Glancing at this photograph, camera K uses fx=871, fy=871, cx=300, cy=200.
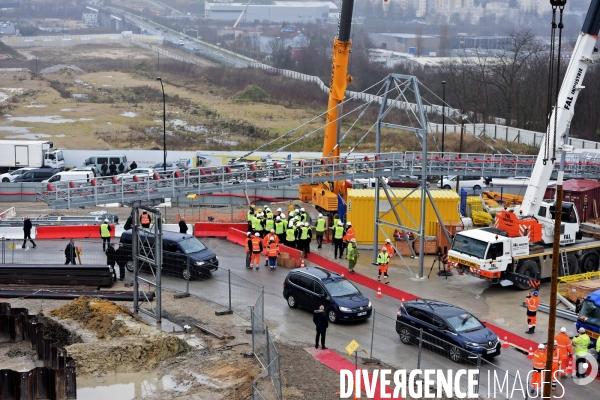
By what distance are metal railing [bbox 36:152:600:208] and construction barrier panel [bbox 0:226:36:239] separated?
6.24m

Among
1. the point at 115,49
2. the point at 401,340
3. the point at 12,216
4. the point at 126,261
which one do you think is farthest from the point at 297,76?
the point at 401,340

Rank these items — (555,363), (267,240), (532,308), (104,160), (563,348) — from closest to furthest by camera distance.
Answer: (555,363) → (563,348) → (532,308) → (267,240) → (104,160)

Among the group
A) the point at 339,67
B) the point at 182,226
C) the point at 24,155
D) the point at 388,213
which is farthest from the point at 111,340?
the point at 24,155

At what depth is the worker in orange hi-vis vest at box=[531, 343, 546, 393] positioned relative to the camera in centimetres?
2084

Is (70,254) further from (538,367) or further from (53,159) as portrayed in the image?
(53,159)

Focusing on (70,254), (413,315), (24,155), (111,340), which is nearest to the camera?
(413,315)

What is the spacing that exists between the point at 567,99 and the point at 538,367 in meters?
16.1

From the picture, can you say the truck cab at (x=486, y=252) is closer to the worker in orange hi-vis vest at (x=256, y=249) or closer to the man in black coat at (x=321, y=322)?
the worker in orange hi-vis vest at (x=256, y=249)

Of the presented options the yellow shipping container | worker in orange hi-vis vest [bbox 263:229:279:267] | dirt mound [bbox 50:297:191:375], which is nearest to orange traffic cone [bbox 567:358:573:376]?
dirt mound [bbox 50:297:191:375]

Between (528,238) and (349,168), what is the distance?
8.06 m

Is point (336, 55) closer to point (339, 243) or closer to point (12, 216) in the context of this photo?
point (339, 243)

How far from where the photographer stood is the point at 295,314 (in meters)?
27.8

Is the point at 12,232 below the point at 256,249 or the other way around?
below

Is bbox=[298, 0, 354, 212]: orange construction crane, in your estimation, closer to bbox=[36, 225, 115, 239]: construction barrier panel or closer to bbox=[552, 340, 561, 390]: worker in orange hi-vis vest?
bbox=[36, 225, 115, 239]: construction barrier panel
